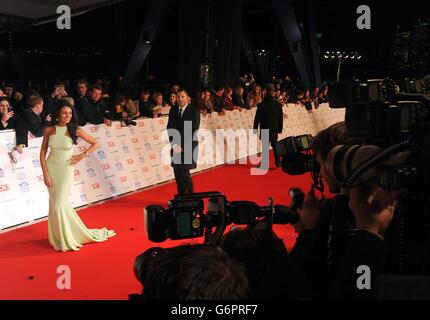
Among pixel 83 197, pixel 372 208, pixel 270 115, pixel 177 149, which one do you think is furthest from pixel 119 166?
pixel 372 208

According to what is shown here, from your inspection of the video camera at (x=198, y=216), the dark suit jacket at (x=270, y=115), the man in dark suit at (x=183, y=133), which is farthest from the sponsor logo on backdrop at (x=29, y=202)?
the dark suit jacket at (x=270, y=115)

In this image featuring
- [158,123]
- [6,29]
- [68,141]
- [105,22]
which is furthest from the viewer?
[105,22]

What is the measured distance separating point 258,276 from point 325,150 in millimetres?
1211

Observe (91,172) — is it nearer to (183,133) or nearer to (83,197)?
(83,197)

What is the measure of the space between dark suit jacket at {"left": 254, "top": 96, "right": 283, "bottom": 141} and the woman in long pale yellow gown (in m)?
6.00

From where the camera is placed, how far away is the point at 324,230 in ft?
7.51

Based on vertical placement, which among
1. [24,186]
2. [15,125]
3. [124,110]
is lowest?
[24,186]

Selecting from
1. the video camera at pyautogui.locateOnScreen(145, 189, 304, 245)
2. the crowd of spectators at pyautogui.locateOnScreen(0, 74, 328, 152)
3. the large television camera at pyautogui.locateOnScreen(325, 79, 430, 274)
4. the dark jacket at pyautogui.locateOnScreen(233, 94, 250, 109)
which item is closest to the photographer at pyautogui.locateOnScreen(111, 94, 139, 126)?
the crowd of spectators at pyautogui.locateOnScreen(0, 74, 328, 152)

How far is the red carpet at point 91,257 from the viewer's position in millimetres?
4430

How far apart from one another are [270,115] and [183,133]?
13.7 ft

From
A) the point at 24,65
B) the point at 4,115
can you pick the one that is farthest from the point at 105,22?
the point at 4,115

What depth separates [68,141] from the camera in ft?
18.7

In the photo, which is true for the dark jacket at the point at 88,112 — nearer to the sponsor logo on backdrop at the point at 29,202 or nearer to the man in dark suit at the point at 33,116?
the man in dark suit at the point at 33,116
